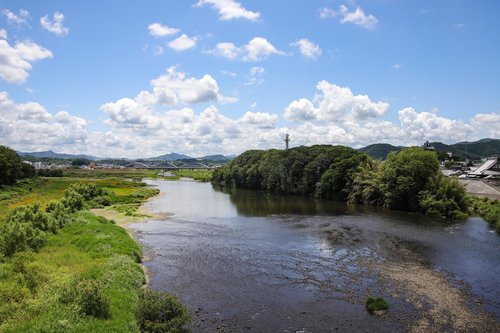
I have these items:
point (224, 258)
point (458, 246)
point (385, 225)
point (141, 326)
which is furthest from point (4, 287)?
point (385, 225)

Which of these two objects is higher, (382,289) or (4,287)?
(4,287)

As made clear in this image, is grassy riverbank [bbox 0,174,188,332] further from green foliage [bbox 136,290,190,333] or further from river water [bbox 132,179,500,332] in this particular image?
river water [bbox 132,179,500,332]

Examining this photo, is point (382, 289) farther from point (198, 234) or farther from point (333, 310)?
point (198, 234)

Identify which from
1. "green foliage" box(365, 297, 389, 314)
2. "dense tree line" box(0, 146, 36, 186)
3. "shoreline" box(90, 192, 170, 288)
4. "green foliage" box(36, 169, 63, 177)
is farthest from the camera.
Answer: "green foliage" box(36, 169, 63, 177)

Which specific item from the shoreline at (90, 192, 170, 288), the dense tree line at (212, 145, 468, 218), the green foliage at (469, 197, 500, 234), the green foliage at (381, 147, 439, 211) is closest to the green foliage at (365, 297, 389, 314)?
the shoreline at (90, 192, 170, 288)

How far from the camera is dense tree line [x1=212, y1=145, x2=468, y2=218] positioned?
6022cm

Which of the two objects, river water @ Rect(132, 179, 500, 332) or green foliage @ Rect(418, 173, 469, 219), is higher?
green foliage @ Rect(418, 173, 469, 219)

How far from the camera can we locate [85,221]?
44062 millimetres

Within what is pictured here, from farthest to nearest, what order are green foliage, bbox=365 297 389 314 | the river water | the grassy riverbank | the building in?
the building
green foliage, bbox=365 297 389 314
the river water
the grassy riverbank

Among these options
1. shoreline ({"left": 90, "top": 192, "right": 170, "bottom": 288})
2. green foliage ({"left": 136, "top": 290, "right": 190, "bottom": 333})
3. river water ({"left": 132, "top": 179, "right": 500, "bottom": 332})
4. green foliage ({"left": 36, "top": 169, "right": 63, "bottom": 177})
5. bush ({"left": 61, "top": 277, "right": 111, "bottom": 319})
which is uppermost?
green foliage ({"left": 36, "top": 169, "right": 63, "bottom": 177})

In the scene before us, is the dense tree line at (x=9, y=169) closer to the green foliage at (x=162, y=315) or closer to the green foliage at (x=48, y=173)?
the green foliage at (x=48, y=173)

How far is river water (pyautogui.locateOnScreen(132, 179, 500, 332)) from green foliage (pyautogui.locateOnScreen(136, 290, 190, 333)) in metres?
1.89

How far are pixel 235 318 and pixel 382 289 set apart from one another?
11.0 metres

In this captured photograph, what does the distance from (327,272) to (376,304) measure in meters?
7.57
